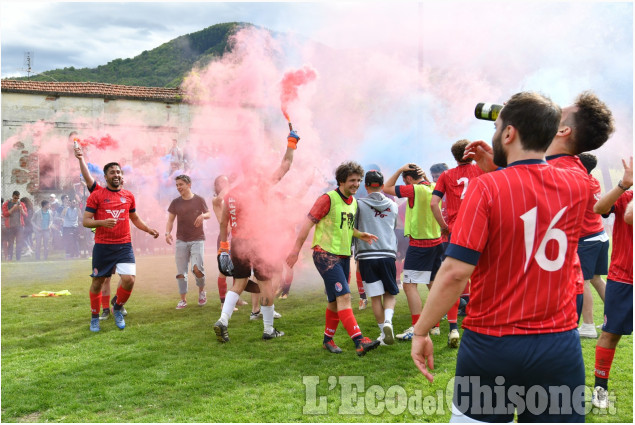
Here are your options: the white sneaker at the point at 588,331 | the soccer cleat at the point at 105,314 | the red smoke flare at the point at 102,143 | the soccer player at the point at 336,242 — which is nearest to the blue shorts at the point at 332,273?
the soccer player at the point at 336,242

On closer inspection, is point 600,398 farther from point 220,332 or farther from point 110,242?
point 110,242

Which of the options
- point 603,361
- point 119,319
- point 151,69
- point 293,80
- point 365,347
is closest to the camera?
point 603,361

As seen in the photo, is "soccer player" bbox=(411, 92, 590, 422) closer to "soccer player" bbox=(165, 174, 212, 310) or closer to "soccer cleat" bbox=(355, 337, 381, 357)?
"soccer cleat" bbox=(355, 337, 381, 357)

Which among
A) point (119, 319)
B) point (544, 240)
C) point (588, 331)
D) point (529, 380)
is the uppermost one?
point (544, 240)

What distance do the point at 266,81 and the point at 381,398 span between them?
230 inches

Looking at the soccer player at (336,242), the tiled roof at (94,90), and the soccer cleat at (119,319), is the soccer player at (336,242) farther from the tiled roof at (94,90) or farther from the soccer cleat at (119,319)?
the tiled roof at (94,90)

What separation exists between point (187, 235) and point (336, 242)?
3679mm

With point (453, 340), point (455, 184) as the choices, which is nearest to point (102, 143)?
point (455, 184)

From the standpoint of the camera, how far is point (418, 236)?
6.21 m

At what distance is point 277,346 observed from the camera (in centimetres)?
588

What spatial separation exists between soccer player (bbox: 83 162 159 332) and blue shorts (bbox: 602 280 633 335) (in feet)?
19.1

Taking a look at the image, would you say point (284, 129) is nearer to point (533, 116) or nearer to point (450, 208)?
point (450, 208)

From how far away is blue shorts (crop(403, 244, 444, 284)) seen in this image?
6105 mm

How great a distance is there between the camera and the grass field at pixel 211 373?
401 cm
